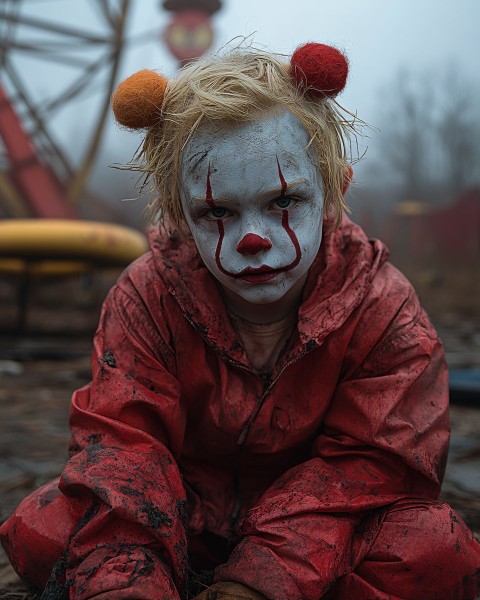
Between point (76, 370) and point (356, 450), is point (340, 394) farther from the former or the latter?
point (76, 370)

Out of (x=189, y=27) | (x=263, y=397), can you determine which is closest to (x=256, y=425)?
(x=263, y=397)

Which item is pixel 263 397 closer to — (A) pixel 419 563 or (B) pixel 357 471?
(B) pixel 357 471

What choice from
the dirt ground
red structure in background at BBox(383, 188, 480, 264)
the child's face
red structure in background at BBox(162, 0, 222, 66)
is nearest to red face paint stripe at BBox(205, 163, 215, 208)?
the child's face

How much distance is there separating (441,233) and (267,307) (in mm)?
11807

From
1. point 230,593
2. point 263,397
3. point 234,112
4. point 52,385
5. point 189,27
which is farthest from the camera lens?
point 189,27

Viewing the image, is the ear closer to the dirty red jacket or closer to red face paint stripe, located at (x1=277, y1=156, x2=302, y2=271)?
the dirty red jacket

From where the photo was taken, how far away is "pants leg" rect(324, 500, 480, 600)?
116 centimetres

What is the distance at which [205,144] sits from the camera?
125 centimetres

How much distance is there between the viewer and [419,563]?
1.16 m

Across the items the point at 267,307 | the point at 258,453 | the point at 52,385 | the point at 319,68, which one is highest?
the point at 319,68

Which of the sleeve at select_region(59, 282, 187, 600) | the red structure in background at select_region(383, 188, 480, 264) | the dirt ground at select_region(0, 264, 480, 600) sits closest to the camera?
the sleeve at select_region(59, 282, 187, 600)

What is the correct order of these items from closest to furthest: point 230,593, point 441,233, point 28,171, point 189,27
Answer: point 230,593
point 28,171
point 189,27
point 441,233

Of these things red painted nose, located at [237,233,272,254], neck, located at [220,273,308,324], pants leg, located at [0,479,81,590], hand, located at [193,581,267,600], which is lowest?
pants leg, located at [0,479,81,590]

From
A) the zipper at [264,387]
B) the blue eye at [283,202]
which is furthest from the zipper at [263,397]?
the blue eye at [283,202]
